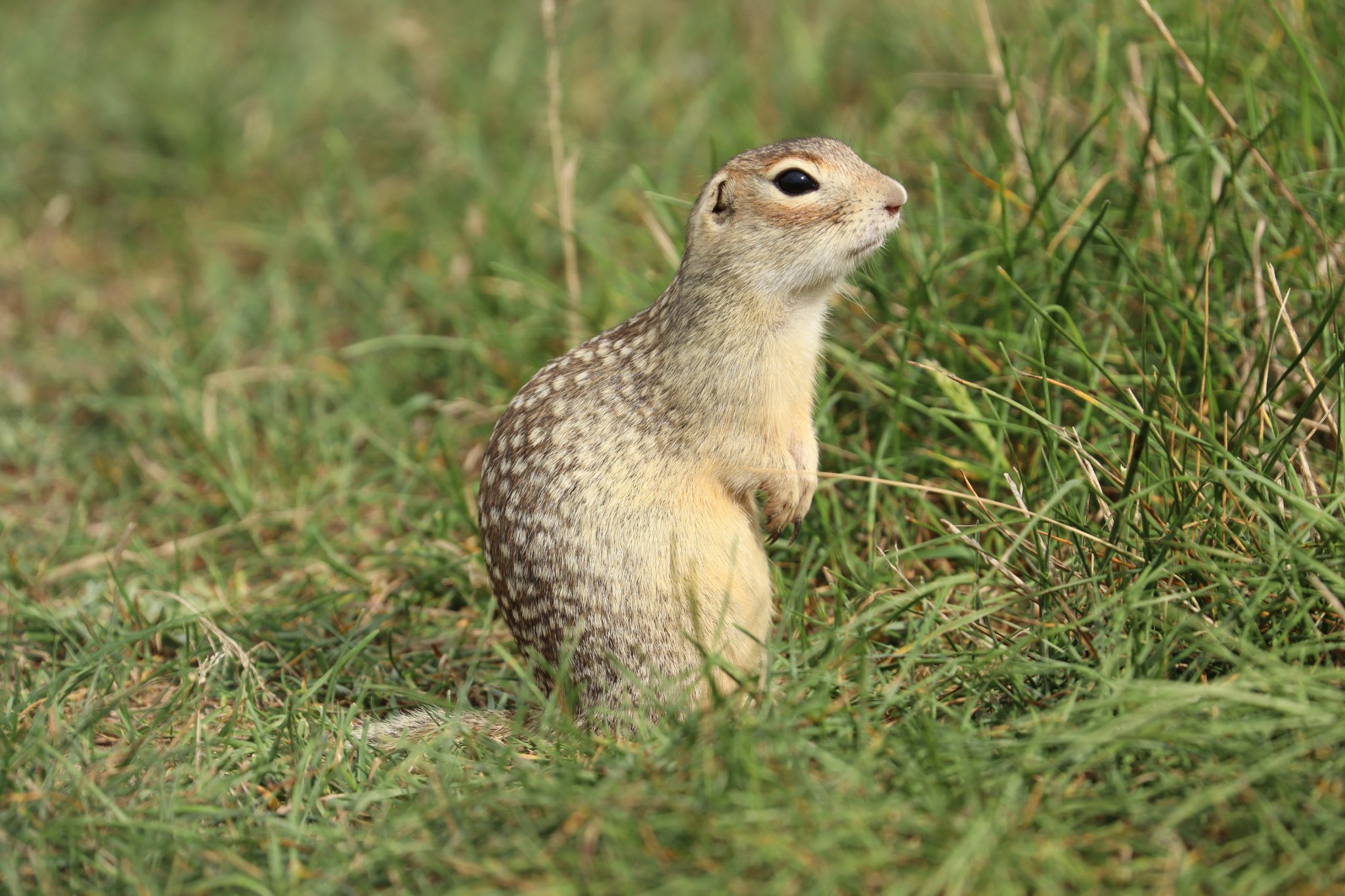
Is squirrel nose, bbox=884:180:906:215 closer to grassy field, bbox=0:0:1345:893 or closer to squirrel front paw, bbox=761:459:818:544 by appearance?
grassy field, bbox=0:0:1345:893

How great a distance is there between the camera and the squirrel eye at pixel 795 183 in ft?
11.6

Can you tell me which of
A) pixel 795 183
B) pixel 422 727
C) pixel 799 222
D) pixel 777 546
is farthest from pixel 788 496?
pixel 422 727

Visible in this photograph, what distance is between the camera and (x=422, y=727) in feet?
11.0

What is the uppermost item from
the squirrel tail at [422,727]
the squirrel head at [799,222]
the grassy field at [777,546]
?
the squirrel head at [799,222]

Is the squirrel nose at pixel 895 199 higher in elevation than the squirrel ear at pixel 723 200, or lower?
higher

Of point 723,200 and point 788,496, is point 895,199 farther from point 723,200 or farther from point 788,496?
point 788,496

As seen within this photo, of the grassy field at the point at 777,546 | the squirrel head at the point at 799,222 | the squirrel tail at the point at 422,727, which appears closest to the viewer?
the grassy field at the point at 777,546

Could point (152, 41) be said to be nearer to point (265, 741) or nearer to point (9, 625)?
point (9, 625)

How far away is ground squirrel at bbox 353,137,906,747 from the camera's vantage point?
331cm

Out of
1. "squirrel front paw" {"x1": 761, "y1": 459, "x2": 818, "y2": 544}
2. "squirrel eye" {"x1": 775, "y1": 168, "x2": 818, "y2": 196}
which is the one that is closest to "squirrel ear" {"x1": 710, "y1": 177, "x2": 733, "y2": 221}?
"squirrel eye" {"x1": 775, "y1": 168, "x2": 818, "y2": 196}

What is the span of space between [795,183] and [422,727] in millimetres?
1784

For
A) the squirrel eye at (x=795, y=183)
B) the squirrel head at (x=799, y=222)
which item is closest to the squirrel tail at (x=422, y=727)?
the squirrel head at (x=799, y=222)

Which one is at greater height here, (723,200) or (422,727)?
(723,200)

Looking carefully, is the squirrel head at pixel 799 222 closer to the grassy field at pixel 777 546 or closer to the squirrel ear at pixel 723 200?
the squirrel ear at pixel 723 200
